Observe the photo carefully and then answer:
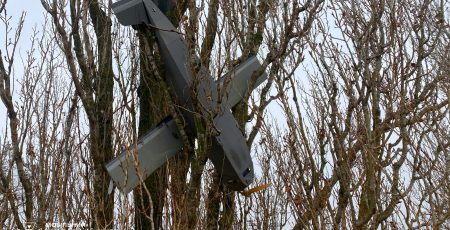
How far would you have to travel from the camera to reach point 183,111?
3.76 metres

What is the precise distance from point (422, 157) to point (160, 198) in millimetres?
2223

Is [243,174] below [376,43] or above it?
below

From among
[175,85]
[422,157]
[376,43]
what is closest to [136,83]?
[175,85]

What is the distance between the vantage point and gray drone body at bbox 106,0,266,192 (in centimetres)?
349

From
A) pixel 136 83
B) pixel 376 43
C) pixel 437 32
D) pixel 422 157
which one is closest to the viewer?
pixel 422 157

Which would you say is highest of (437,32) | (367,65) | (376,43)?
(437,32)

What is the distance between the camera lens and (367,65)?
3.92 m

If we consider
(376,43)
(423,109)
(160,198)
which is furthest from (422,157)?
(160,198)

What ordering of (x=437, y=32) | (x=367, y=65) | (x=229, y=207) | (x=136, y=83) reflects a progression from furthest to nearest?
(x=136, y=83) < (x=437, y=32) < (x=229, y=207) < (x=367, y=65)

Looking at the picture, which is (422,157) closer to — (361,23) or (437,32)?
(361,23)

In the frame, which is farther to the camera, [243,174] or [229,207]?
[229,207]

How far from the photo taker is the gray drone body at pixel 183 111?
3.49 meters

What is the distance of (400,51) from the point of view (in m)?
3.95

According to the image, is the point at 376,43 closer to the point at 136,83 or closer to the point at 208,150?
the point at 208,150
